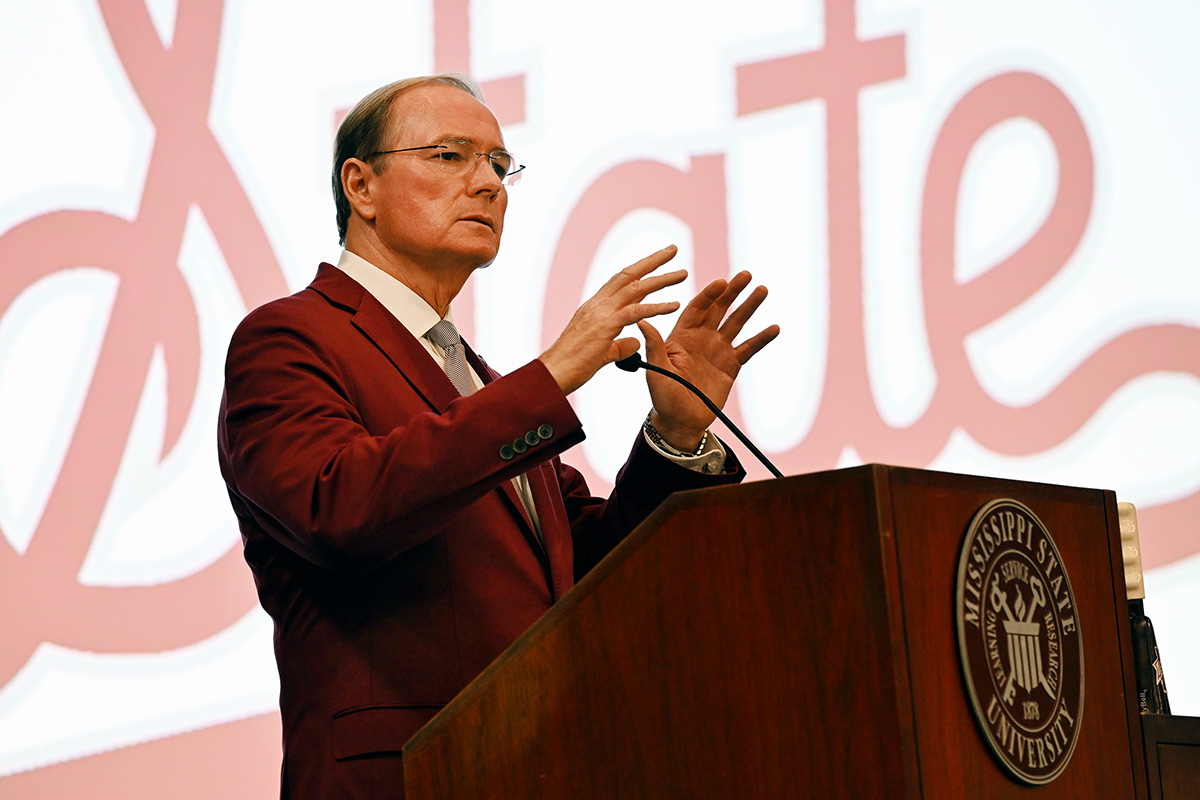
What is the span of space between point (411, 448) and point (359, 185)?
67 centimetres

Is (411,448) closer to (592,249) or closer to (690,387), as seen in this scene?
(690,387)

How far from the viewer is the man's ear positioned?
1.67 metres

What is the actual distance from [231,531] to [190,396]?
12.1 inches

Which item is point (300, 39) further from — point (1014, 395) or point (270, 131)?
point (1014, 395)

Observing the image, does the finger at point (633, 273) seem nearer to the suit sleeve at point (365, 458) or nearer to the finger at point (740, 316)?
the suit sleeve at point (365, 458)

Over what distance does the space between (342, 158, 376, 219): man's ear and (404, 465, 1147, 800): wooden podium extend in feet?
2.82

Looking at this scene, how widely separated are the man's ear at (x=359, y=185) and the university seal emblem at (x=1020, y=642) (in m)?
1.00

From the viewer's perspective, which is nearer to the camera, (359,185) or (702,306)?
(702,306)

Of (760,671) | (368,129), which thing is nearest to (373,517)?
(760,671)

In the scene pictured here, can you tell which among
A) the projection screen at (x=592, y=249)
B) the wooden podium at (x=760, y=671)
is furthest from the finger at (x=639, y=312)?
the projection screen at (x=592, y=249)

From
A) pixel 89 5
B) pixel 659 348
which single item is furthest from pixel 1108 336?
pixel 89 5

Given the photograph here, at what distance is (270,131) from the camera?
279cm

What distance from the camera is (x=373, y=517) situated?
44.1 inches

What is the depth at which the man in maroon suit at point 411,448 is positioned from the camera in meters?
1.14
